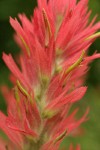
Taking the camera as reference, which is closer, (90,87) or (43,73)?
(43,73)

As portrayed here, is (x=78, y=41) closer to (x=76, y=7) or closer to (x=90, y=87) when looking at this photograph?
(x=76, y=7)

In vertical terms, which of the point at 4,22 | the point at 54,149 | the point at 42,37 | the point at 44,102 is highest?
the point at 4,22

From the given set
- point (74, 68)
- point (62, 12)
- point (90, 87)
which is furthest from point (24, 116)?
point (90, 87)

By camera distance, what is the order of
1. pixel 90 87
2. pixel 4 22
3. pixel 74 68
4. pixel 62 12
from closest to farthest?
1. pixel 74 68
2. pixel 62 12
3. pixel 90 87
4. pixel 4 22

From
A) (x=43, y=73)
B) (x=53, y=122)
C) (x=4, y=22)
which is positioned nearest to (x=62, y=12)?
(x=43, y=73)

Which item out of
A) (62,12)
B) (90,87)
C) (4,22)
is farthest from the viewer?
(4,22)

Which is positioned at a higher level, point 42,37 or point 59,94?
point 42,37
